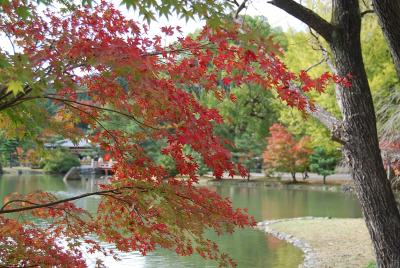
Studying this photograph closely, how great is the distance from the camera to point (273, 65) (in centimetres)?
329

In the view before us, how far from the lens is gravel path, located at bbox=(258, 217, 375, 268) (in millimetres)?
8398

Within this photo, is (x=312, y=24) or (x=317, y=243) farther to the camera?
(x=317, y=243)

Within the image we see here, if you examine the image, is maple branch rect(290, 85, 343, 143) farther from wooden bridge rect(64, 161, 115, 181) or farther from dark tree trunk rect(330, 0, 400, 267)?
wooden bridge rect(64, 161, 115, 181)

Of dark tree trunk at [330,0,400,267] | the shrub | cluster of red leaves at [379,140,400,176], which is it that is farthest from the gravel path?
the shrub

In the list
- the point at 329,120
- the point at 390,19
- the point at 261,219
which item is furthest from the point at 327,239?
the point at 390,19

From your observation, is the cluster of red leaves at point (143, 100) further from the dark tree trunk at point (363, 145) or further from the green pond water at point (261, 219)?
the green pond water at point (261, 219)

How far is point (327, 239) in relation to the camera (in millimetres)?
10594

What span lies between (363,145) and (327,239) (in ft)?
23.5

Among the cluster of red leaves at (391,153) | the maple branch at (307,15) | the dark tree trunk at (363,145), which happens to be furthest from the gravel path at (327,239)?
the maple branch at (307,15)

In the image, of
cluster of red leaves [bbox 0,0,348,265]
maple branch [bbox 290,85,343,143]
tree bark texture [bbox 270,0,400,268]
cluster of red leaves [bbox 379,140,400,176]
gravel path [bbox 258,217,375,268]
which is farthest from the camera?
cluster of red leaves [bbox 379,140,400,176]

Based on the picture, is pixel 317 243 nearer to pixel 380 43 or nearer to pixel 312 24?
pixel 312 24

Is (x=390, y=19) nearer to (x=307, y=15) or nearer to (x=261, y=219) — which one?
(x=307, y=15)

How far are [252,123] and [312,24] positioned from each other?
2518cm

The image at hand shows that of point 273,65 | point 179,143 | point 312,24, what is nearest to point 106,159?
point 179,143
